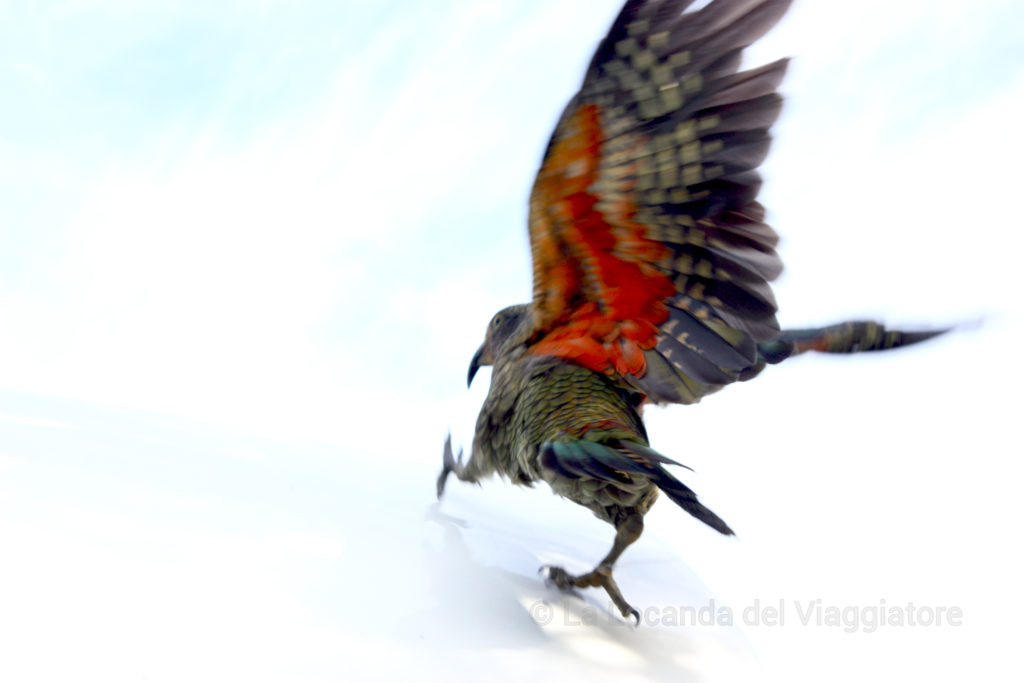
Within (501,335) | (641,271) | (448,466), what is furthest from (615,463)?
(448,466)

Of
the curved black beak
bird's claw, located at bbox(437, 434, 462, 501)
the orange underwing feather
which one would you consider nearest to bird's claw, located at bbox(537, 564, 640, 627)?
the orange underwing feather

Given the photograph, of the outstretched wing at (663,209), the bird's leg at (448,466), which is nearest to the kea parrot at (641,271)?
the outstretched wing at (663,209)

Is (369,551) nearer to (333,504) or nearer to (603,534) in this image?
(333,504)

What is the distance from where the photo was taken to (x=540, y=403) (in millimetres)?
1518

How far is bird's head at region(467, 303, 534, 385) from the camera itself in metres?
1.81

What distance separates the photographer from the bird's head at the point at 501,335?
1.81m

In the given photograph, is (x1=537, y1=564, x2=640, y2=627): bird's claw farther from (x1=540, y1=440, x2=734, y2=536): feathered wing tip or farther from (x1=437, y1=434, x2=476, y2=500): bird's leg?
(x1=437, y1=434, x2=476, y2=500): bird's leg

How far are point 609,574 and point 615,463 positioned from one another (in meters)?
0.48

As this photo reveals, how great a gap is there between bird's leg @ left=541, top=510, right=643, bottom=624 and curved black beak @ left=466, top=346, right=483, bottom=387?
80cm

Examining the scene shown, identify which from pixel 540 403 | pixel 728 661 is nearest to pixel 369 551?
pixel 540 403

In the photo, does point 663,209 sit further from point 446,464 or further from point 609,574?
point 446,464

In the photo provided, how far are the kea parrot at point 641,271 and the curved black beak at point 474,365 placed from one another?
43 cm

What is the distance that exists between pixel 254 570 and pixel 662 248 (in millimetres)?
930

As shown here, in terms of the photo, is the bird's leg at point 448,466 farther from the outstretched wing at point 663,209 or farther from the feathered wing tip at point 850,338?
the feathered wing tip at point 850,338
